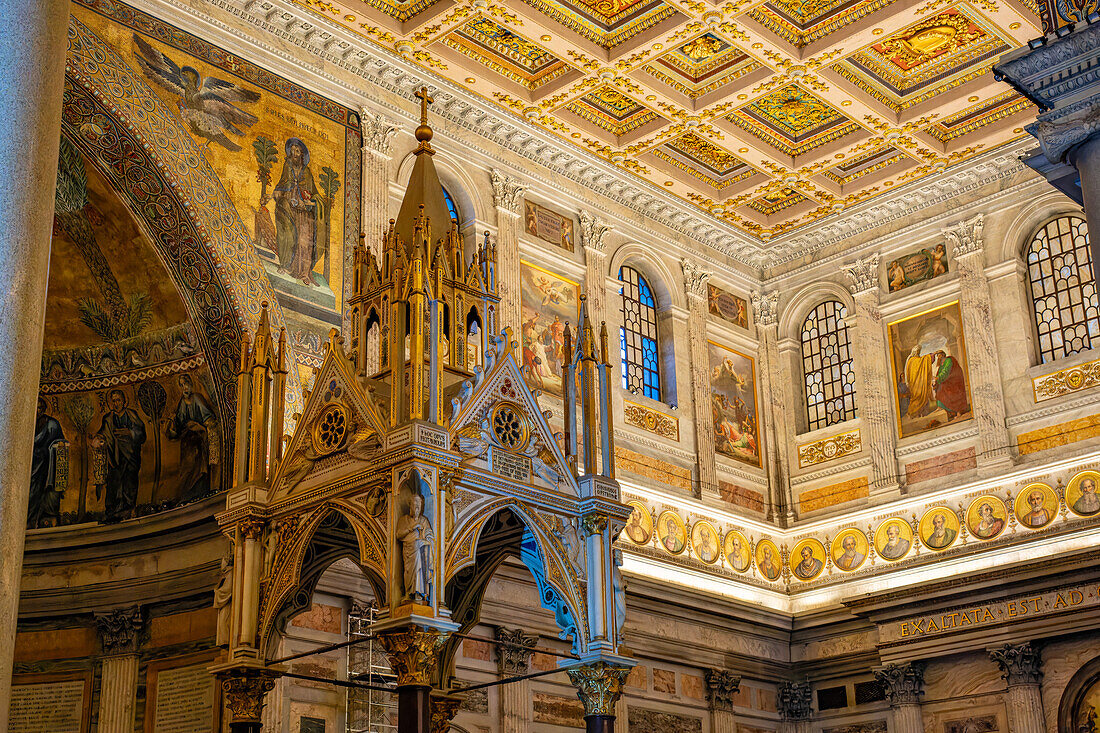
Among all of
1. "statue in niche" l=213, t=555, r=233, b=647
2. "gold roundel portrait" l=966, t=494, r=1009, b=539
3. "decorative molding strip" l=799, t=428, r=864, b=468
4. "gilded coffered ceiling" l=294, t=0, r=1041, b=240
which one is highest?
"gilded coffered ceiling" l=294, t=0, r=1041, b=240

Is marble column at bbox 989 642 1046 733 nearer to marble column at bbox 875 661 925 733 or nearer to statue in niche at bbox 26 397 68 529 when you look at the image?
marble column at bbox 875 661 925 733

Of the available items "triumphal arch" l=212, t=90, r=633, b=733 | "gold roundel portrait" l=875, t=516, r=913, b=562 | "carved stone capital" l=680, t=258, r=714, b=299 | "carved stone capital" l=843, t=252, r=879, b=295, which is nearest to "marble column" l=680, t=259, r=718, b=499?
"carved stone capital" l=680, t=258, r=714, b=299

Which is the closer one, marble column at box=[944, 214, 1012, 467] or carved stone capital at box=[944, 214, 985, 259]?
marble column at box=[944, 214, 1012, 467]

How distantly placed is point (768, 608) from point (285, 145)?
9561 millimetres

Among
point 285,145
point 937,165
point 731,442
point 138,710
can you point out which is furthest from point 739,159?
point 138,710

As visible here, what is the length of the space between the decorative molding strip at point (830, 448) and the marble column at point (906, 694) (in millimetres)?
3263

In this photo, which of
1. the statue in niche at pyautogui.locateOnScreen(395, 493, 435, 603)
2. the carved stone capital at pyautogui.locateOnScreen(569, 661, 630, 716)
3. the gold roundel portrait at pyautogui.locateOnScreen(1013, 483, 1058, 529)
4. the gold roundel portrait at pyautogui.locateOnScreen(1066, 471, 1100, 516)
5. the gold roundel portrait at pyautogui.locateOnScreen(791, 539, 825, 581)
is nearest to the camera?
the statue in niche at pyautogui.locateOnScreen(395, 493, 435, 603)

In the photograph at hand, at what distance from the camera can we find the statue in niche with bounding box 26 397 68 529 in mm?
12820

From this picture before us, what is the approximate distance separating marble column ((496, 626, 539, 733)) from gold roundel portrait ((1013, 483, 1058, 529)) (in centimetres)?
686

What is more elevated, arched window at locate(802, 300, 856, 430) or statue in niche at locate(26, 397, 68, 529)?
arched window at locate(802, 300, 856, 430)

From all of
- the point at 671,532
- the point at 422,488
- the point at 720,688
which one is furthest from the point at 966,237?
the point at 422,488

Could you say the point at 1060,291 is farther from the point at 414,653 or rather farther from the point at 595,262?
the point at 414,653

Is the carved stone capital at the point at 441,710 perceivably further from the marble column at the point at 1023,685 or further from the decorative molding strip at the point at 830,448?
the decorative molding strip at the point at 830,448

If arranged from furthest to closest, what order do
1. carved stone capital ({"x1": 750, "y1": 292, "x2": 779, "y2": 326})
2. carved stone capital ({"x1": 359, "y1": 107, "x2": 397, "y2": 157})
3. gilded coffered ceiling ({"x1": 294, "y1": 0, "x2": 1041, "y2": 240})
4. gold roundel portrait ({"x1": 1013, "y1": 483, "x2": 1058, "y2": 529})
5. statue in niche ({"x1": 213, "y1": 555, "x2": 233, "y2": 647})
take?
carved stone capital ({"x1": 750, "y1": 292, "x2": 779, "y2": 326})
gold roundel portrait ({"x1": 1013, "y1": 483, "x2": 1058, "y2": 529})
gilded coffered ceiling ({"x1": 294, "y1": 0, "x2": 1041, "y2": 240})
carved stone capital ({"x1": 359, "y1": 107, "x2": 397, "y2": 157})
statue in niche ({"x1": 213, "y1": 555, "x2": 233, "y2": 647})
